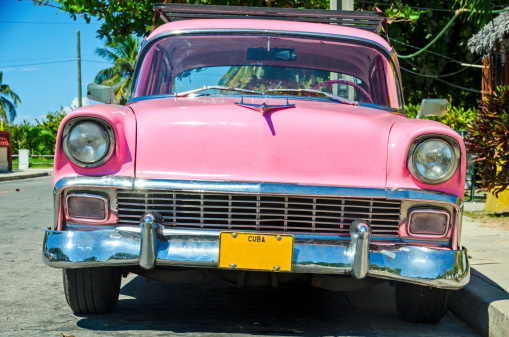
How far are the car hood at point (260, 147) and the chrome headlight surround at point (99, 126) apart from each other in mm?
142

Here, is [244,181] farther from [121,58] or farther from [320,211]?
[121,58]

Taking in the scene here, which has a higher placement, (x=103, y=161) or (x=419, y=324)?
(x=103, y=161)

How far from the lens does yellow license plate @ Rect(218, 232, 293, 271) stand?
3639mm

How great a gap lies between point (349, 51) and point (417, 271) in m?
1.87

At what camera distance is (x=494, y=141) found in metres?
9.43

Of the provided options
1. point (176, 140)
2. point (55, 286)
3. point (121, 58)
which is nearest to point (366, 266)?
point (176, 140)

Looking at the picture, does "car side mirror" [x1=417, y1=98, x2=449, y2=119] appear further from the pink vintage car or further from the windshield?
the pink vintage car

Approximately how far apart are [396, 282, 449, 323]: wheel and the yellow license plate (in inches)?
38.5

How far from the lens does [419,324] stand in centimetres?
442

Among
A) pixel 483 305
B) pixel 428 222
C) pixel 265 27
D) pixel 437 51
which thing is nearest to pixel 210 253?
pixel 428 222

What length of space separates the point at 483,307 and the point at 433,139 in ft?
3.87

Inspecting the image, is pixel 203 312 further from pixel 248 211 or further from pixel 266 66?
pixel 266 66

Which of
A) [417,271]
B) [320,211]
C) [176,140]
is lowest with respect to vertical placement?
[417,271]

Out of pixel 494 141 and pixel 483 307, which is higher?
pixel 494 141
